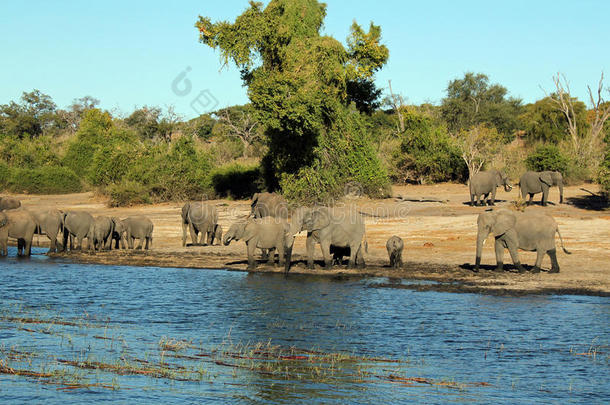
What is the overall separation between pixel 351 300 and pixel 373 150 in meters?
18.9

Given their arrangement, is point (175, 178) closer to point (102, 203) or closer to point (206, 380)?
point (102, 203)

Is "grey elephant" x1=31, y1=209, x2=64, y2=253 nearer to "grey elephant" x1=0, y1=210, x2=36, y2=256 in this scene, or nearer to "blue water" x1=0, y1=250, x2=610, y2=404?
"grey elephant" x1=0, y1=210, x2=36, y2=256

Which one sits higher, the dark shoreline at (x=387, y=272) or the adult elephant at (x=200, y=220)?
the adult elephant at (x=200, y=220)

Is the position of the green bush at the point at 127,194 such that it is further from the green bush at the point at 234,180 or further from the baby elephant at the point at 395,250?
the baby elephant at the point at 395,250

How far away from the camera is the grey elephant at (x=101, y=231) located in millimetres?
21719

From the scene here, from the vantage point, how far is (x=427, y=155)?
132ft

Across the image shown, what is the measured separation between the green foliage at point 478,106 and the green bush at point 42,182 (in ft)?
99.4

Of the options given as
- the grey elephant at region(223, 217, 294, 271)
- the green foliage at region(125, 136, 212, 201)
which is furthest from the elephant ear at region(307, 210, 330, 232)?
the green foliage at region(125, 136, 212, 201)

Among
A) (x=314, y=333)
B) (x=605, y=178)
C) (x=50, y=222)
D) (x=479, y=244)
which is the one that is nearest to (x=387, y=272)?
(x=479, y=244)

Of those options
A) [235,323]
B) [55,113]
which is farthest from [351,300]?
[55,113]

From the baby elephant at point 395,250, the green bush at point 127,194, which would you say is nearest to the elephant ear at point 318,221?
the baby elephant at point 395,250

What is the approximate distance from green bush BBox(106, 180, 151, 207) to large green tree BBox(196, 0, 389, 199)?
6913 mm

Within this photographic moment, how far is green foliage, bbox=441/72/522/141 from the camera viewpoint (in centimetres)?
6144

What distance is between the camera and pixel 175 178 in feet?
121
